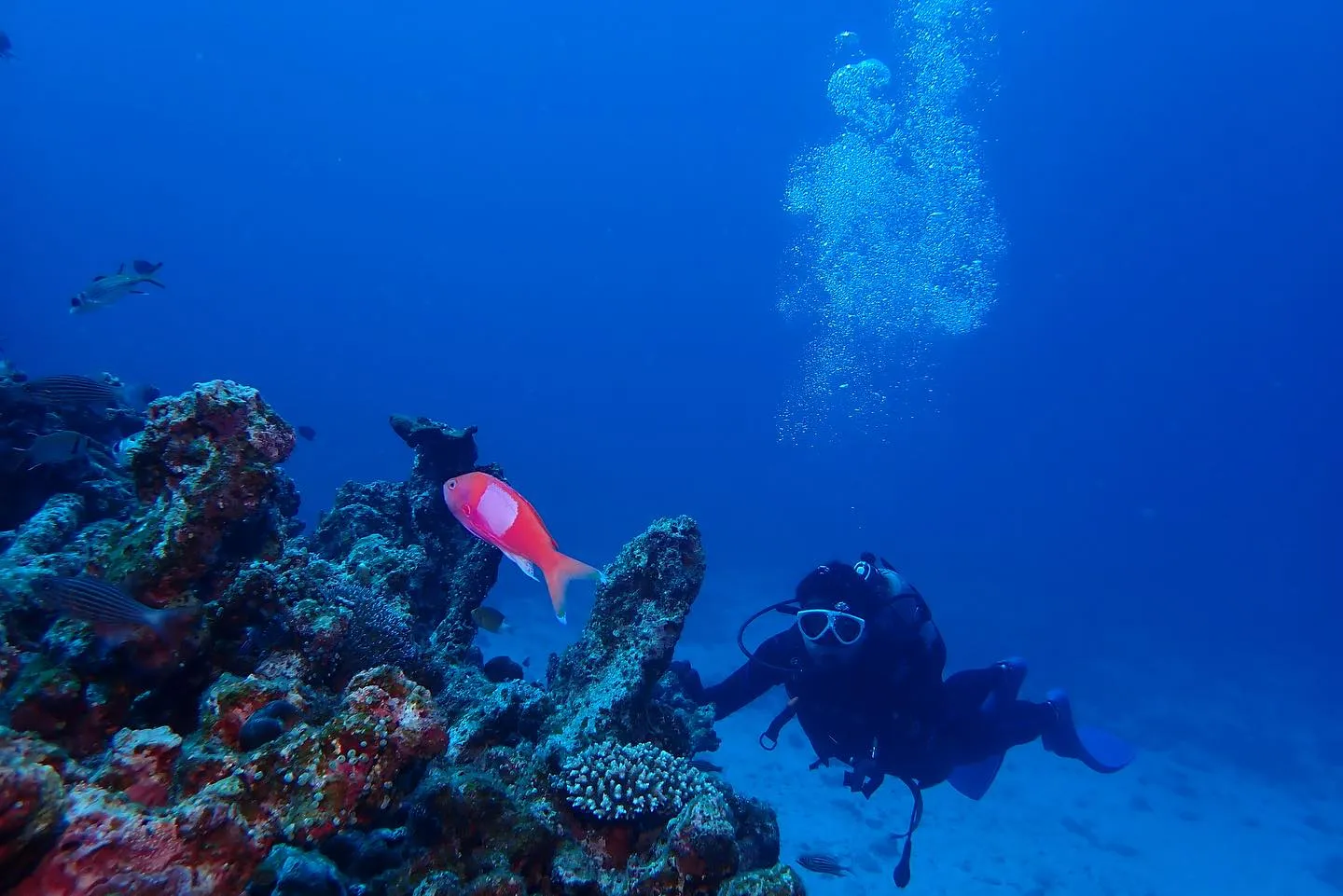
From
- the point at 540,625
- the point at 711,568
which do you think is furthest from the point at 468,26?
the point at 540,625

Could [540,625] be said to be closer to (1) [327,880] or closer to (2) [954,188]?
(1) [327,880]

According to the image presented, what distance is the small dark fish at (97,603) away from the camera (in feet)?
9.35

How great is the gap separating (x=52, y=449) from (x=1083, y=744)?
16.5m

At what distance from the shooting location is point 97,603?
2.91m

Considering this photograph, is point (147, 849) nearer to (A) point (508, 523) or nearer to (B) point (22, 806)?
(B) point (22, 806)

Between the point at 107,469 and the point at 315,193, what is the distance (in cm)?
15100

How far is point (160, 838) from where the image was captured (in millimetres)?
2150

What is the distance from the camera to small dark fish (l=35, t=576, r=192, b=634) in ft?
9.35

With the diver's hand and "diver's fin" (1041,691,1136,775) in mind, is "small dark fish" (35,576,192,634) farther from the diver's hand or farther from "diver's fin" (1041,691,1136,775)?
"diver's fin" (1041,691,1136,775)

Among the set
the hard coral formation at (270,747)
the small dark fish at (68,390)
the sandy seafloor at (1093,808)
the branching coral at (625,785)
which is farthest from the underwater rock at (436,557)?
the sandy seafloor at (1093,808)

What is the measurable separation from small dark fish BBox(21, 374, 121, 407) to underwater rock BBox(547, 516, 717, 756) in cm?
593

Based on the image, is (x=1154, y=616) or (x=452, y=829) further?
(x=1154, y=616)

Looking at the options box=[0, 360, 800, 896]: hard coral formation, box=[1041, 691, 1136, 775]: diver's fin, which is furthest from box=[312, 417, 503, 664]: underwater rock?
box=[1041, 691, 1136, 775]: diver's fin

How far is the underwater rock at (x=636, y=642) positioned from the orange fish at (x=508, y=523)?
8.47 feet
